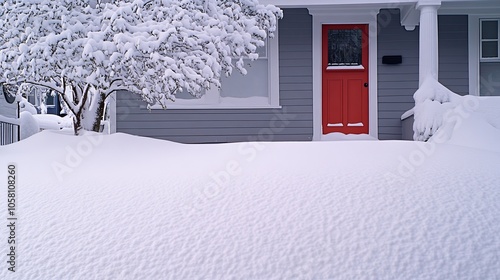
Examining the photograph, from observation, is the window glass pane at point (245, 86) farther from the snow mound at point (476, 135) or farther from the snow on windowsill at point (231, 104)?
the snow mound at point (476, 135)

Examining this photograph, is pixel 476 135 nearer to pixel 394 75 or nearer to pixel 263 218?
pixel 263 218

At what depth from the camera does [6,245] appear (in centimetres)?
244

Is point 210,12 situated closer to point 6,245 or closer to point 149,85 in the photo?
point 149,85

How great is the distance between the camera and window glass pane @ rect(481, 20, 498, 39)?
9672 mm

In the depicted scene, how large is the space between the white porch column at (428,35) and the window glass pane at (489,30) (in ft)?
6.91

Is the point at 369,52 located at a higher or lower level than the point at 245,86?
higher

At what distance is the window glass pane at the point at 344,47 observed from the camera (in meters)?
9.67

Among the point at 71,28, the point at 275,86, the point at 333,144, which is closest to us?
the point at 333,144

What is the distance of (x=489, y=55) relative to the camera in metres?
9.68

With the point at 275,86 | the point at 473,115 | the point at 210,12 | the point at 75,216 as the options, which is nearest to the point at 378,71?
the point at 275,86

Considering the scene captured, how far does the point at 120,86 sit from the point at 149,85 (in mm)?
791

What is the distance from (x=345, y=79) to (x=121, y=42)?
5.50m

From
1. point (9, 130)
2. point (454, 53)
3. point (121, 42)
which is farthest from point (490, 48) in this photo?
point (9, 130)

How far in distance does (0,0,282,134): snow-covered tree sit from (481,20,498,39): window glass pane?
566 centimetres
